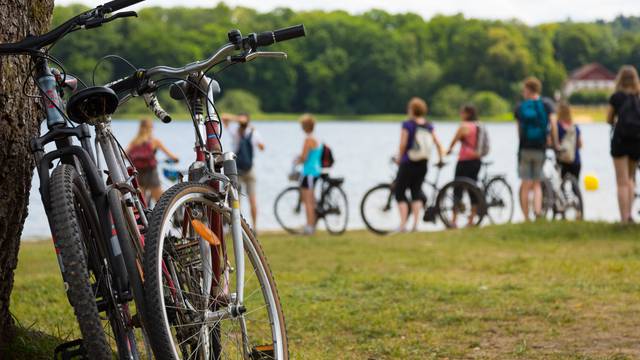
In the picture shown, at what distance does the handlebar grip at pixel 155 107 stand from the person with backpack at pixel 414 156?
11.0m

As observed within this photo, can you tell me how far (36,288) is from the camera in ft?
27.8

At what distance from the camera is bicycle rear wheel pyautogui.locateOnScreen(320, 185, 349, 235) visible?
1644 centimetres

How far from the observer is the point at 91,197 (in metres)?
3.55

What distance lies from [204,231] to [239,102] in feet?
210

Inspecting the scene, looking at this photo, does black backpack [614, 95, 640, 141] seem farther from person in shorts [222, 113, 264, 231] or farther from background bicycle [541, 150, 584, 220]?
person in shorts [222, 113, 264, 231]

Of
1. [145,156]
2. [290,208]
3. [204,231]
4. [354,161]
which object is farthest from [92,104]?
[354,161]

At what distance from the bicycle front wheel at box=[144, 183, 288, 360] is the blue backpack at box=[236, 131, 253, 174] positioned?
11.4 meters

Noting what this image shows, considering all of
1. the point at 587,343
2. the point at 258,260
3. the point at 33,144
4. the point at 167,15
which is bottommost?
the point at 587,343

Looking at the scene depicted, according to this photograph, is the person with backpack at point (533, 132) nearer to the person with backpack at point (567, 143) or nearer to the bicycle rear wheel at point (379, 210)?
the person with backpack at point (567, 143)

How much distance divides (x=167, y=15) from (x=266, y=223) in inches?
2172

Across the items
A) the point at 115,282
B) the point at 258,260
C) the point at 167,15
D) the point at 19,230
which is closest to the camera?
the point at 115,282

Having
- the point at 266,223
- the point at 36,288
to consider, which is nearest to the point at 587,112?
the point at 266,223

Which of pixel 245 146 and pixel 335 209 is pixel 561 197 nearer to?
pixel 335 209

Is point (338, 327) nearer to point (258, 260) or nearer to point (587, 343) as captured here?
point (587, 343)
